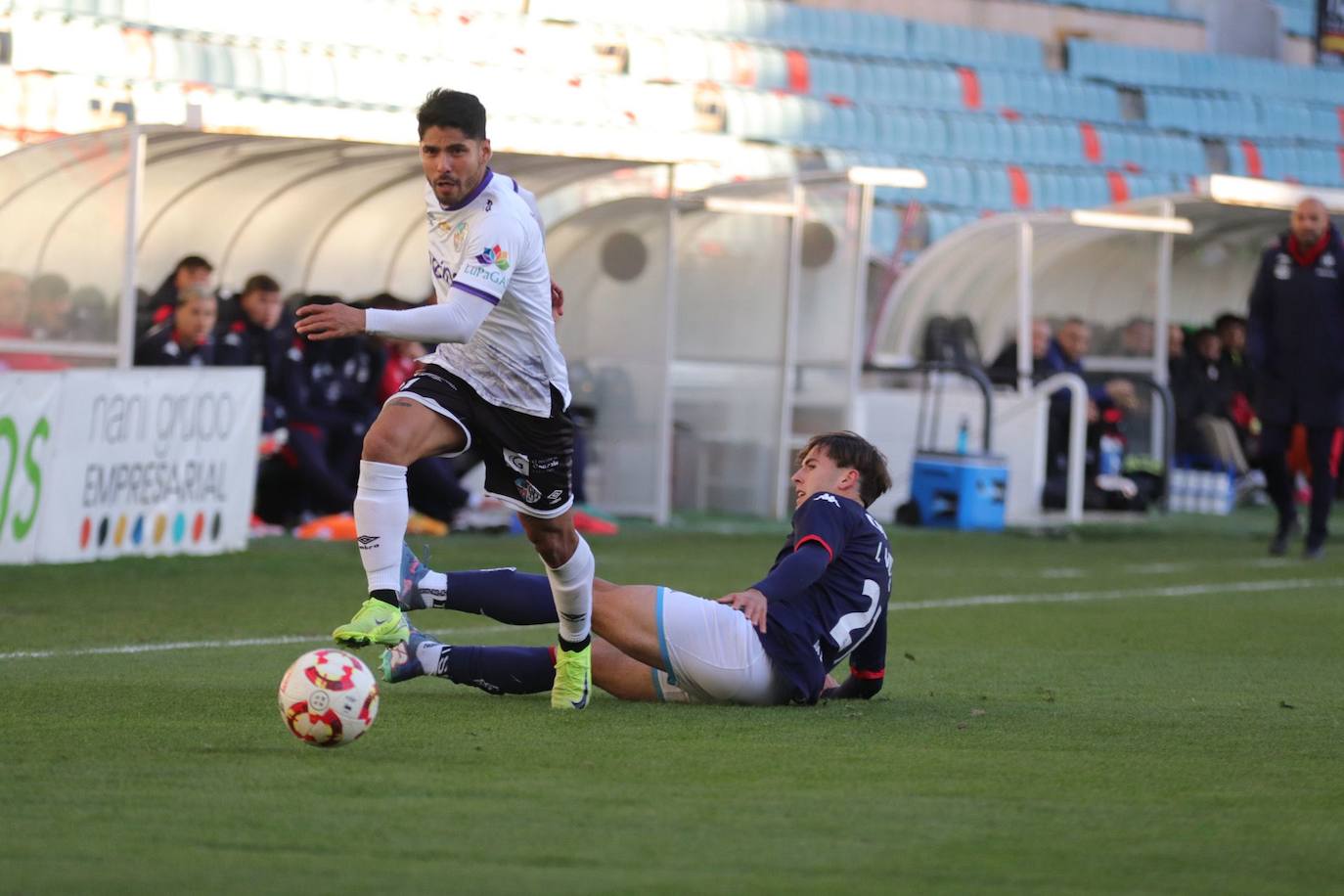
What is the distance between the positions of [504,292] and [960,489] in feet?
34.2

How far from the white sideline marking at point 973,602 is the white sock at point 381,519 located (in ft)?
6.11

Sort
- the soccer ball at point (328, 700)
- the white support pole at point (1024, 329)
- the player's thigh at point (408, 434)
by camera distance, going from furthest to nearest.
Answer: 1. the white support pole at point (1024, 329)
2. the player's thigh at point (408, 434)
3. the soccer ball at point (328, 700)

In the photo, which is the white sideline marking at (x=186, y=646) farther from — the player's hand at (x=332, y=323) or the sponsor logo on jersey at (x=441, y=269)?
the player's hand at (x=332, y=323)

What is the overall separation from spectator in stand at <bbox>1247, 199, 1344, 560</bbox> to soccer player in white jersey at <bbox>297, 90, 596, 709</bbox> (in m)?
8.05

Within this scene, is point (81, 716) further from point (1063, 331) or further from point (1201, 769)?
point (1063, 331)

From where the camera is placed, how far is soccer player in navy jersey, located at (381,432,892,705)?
233 inches

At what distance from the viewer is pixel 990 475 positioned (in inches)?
647

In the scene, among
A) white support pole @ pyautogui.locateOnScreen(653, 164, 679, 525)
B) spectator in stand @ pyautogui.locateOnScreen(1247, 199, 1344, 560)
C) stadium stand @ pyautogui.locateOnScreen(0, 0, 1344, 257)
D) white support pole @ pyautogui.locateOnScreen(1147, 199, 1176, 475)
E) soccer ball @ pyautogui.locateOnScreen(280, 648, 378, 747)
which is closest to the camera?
soccer ball @ pyautogui.locateOnScreen(280, 648, 378, 747)

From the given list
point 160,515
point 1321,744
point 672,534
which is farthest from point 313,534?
point 1321,744

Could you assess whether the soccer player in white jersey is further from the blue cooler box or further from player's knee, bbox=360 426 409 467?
the blue cooler box

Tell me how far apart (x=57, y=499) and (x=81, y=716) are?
5.50 metres

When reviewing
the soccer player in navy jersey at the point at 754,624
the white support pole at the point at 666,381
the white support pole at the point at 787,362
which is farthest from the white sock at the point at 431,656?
the white support pole at the point at 787,362

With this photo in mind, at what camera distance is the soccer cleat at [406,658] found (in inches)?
245

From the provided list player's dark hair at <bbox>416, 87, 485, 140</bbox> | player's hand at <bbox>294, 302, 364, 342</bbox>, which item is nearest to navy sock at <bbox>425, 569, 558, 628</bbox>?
player's hand at <bbox>294, 302, 364, 342</bbox>
